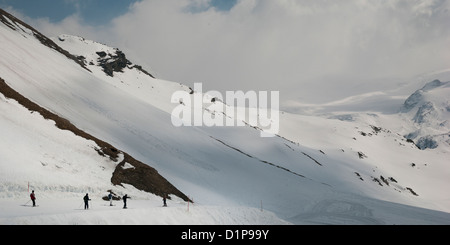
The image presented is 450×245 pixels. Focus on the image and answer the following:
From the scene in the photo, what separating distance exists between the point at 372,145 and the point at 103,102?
13022 cm

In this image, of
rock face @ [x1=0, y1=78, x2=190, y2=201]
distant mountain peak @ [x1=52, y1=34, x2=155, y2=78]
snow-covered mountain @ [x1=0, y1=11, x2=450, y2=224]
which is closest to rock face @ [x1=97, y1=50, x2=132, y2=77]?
distant mountain peak @ [x1=52, y1=34, x2=155, y2=78]

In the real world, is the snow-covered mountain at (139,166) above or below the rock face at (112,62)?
below

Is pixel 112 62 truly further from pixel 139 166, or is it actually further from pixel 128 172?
pixel 128 172

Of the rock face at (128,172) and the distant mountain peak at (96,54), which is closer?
the rock face at (128,172)

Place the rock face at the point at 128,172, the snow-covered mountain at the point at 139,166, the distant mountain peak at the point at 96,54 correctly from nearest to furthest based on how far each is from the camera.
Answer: the snow-covered mountain at the point at 139,166 < the rock face at the point at 128,172 < the distant mountain peak at the point at 96,54

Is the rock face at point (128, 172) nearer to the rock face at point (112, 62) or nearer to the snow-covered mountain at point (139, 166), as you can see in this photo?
the snow-covered mountain at point (139, 166)

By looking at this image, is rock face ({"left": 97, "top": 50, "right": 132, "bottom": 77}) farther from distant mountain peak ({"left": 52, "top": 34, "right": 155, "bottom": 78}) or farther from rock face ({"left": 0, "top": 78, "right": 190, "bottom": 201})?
rock face ({"left": 0, "top": 78, "right": 190, "bottom": 201})

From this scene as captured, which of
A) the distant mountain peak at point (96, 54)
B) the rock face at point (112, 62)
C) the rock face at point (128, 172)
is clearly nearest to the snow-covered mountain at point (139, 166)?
the rock face at point (128, 172)

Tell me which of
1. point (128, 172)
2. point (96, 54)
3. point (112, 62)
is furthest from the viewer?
point (96, 54)

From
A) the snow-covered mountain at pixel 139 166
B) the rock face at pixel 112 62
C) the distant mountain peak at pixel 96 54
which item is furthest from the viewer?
the distant mountain peak at pixel 96 54

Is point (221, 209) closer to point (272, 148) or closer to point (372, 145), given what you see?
point (272, 148)

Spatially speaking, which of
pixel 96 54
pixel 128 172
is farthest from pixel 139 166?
pixel 96 54

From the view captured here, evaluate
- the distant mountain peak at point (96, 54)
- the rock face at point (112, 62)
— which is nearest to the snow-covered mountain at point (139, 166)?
the rock face at point (112, 62)

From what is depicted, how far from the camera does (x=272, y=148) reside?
69.1 meters
